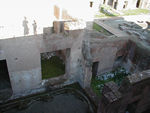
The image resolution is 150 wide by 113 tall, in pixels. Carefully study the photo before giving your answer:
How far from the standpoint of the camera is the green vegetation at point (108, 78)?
10758 millimetres

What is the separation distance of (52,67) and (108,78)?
14.2 ft

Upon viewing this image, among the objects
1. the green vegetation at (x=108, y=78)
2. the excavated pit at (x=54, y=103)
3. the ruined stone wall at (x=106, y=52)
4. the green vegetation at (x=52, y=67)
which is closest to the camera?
the excavated pit at (x=54, y=103)

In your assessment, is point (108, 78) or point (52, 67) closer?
point (52, 67)

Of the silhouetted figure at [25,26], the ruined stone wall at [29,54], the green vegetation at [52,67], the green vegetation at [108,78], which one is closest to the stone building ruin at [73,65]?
the ruined stone wall at [29,54]

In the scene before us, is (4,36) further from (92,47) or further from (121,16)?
(121,16)

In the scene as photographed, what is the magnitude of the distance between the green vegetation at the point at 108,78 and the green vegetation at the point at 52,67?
2486 mm

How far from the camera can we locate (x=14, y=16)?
700 cm

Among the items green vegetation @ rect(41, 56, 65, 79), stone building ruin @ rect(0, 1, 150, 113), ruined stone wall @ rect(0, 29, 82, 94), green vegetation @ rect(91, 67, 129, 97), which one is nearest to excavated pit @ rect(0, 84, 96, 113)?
stone building ruin @ rect(0, 1, 150, 113)

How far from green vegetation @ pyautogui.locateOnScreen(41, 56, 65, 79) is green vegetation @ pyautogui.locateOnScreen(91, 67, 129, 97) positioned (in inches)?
97.9

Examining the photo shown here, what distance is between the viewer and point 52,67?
10977mm

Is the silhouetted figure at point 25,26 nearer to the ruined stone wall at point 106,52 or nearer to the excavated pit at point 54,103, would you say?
the excavated pit at point 54,103

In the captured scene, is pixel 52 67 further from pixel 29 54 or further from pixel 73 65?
pixel 29 54

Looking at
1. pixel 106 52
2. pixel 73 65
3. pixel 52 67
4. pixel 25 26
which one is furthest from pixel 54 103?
pixel 106 52

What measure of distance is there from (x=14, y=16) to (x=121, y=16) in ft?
69.8
